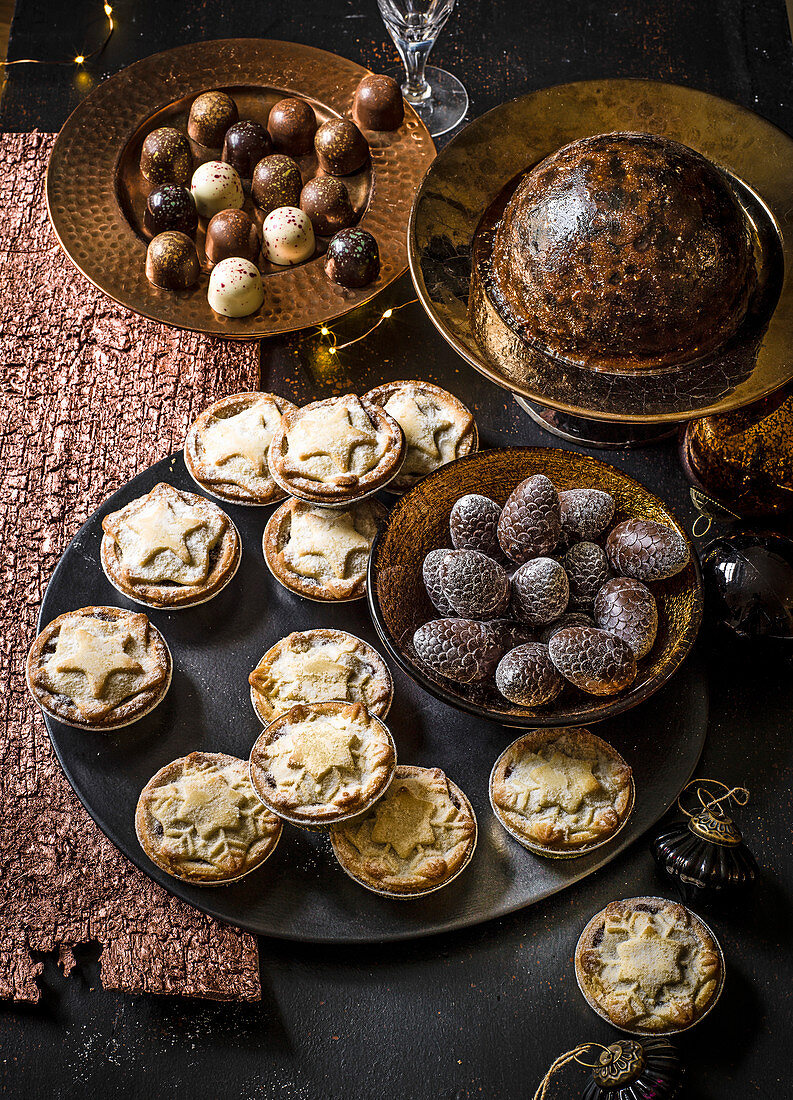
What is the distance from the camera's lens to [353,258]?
1.67 metres

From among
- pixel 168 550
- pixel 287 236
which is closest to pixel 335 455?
pixel 168 550

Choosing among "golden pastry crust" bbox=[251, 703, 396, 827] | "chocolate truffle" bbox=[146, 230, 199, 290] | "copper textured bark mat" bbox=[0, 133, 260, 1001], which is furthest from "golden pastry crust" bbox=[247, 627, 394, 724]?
"chocolate truffle" bbox=[146, 230, 199, 290]

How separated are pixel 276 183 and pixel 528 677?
1.13 metres

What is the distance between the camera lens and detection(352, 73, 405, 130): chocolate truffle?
182 cm

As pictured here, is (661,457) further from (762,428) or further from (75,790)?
(75,790)

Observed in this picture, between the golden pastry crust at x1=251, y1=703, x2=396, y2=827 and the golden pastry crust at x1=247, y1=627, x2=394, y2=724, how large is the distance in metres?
0.08

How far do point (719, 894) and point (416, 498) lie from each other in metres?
0.72

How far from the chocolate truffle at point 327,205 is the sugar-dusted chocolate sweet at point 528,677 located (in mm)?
980

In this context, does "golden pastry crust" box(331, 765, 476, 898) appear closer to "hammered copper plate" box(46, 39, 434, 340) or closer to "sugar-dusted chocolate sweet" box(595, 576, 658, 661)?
"sugar-dusted chocolate sweet" box(595, 576, 658, 661)

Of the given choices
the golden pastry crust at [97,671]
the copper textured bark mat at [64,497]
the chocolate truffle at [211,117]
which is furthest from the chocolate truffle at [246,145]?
the golden pastry crust at [97,671]

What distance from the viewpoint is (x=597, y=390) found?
132 centimetres

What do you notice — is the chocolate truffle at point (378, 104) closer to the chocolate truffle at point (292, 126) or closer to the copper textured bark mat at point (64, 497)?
the chocolate truffle at point (292, 126)

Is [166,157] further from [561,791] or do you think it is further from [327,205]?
[561,791]

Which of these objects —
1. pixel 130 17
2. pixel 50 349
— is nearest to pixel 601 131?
pixel 50 349
